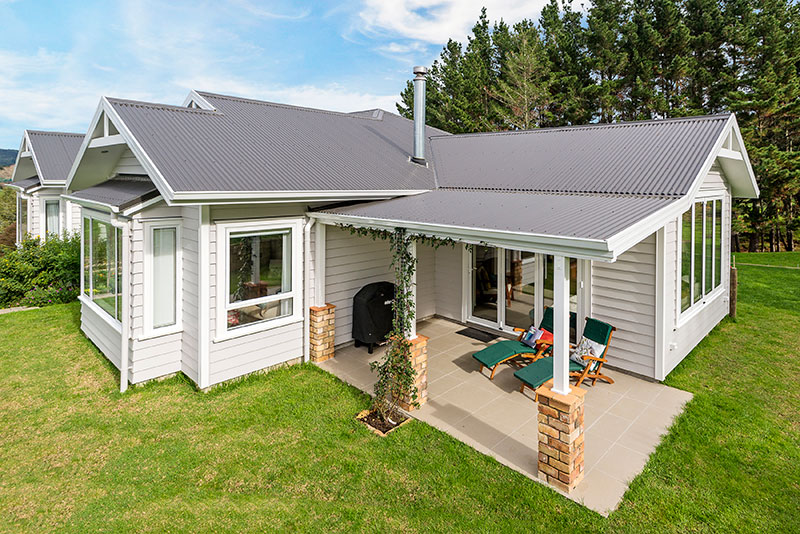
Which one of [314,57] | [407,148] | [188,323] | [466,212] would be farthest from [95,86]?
[466,212]

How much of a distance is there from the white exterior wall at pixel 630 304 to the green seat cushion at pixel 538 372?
969mm

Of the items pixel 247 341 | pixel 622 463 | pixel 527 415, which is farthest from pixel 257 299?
pixel 622 463

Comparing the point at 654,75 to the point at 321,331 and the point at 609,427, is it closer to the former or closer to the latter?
the point at 609,427

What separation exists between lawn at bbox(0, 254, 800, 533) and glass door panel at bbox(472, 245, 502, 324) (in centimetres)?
329

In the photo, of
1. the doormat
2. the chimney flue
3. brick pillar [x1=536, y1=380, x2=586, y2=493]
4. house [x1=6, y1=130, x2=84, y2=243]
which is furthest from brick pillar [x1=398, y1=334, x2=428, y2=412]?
house [x1=6, y1=130, x2=84, y2=243]

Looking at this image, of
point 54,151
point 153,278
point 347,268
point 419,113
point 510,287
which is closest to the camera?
point 153,278

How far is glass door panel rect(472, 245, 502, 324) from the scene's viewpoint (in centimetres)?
878

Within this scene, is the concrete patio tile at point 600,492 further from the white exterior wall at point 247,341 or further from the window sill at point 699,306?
the white exterior wall at point 247,341

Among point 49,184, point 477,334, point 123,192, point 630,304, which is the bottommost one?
point 477,334

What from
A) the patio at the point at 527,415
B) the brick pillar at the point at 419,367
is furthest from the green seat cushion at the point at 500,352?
the brick pillar at the point at 419,367

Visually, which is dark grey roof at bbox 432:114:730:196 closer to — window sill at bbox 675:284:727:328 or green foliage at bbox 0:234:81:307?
window sill at bbox 675:284:727:328

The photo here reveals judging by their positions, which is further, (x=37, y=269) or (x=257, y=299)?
A: (x=37, y=269)

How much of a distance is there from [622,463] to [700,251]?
16.6 ft

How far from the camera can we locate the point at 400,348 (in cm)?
554
